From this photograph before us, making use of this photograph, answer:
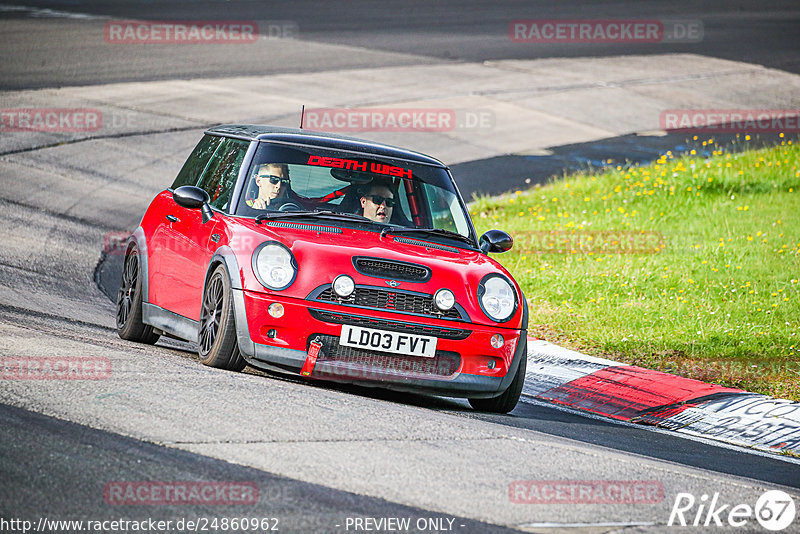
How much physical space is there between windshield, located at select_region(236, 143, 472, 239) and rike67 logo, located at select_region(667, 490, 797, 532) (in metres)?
3.11

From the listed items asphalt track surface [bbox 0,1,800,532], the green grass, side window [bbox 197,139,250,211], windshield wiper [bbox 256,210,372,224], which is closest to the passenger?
windshield wiper [bbox 256,210,372,224]

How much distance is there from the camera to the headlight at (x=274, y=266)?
6754 mm

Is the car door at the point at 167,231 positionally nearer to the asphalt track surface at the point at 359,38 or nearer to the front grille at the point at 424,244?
the front grille at the point at 424,244

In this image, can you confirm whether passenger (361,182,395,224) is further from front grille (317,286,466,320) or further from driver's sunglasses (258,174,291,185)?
front grille (317,286,466,320)

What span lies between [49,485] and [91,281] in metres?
7.14

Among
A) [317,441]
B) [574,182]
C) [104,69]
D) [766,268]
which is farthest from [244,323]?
[104,69]

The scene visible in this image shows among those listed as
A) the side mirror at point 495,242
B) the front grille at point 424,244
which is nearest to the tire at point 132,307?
the front grille at point 424,244

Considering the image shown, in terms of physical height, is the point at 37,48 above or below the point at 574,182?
above

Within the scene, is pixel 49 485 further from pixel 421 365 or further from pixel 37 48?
pixel 37 48

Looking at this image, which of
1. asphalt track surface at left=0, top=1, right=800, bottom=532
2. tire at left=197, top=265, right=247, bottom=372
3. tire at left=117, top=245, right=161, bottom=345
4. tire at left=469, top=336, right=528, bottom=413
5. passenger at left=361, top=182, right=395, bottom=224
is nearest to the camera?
asphalt track surface at left=0, top=1, right=800, bottom=532

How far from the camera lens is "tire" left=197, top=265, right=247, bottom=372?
22.7 feet

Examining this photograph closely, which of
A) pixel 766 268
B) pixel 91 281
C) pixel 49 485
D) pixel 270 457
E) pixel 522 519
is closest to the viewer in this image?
pixel 49 485

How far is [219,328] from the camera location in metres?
7.04

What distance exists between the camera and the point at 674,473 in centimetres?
577
